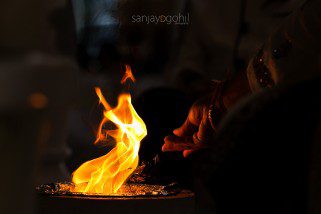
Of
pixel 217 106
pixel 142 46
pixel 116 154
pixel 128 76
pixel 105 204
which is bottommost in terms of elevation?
pixel 105 204

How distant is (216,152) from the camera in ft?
4.06

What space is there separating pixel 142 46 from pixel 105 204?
0.69 m

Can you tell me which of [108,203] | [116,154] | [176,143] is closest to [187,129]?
[176,143]

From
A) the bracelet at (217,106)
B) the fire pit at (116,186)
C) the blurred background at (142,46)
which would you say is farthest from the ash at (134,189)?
the bracelet at (217,106)

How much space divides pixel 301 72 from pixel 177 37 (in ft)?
1.62

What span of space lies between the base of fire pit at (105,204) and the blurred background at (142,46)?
410 millimetres

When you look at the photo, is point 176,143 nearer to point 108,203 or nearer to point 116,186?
point 116,186

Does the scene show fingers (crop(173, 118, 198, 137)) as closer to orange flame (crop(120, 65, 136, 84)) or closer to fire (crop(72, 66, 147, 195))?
fire (crop(72, 66, 147, 195))

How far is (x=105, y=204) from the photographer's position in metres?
1.61

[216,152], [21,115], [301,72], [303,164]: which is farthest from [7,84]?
[301,72]

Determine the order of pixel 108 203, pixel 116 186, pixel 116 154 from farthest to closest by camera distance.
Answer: pixel 116 154 < pixel 116 186 < pixel 108 203

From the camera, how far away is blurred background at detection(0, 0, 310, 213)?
2059 mm

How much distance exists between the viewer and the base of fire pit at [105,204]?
161 centimetres

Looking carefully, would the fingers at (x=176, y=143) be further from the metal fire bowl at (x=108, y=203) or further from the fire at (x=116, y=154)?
the metal fire bowl at (x=108, y=203)
